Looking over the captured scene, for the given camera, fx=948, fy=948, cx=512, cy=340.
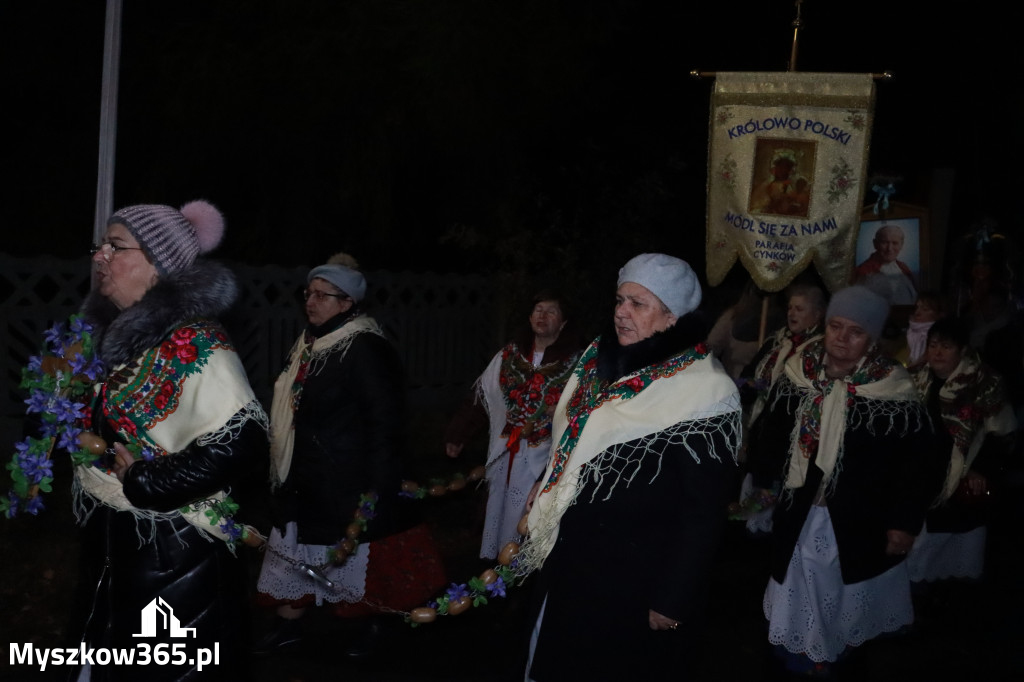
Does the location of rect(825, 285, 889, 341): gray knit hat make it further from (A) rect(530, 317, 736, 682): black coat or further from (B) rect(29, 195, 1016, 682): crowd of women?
(A) rect(530, 317, 736, 682): black coat

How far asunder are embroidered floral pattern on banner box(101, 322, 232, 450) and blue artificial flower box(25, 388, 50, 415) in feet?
0.56

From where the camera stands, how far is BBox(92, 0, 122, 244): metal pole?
3.28m

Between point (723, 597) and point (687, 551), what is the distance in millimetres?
3506

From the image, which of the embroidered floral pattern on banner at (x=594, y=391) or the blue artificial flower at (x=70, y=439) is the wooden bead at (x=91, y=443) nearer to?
the blue artificial flower at (x=70, y=439)

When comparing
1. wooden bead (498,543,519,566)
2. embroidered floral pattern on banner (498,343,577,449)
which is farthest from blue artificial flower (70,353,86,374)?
embroidered floral pattern on banner (498,343,577,449)

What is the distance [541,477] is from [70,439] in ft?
5.53

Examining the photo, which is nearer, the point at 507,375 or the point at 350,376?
the point at 350,376

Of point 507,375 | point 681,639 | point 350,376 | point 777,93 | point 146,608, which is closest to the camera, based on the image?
point 146,608

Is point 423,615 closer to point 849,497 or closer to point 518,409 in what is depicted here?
point 849,497

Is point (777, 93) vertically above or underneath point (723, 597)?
above

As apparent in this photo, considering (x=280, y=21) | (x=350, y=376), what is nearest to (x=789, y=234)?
(x=350, y=376)

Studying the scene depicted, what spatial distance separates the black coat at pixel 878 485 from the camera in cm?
434

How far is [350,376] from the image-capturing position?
15.5 feet

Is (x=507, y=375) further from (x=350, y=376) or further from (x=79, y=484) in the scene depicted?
(x=79, y=484)
